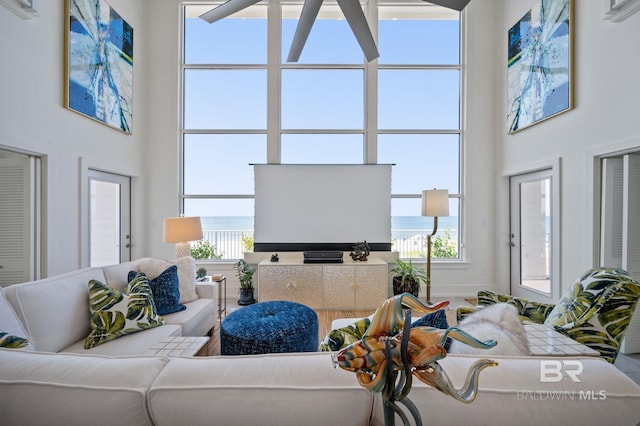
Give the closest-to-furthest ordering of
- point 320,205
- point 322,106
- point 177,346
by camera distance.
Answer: point 177,346, point 320,205, point 322,106

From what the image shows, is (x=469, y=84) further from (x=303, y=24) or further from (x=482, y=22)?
(x=303, y=24)

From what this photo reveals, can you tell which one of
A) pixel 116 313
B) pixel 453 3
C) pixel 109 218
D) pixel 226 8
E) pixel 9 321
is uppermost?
pixel 226 8

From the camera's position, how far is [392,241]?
15.5 feet

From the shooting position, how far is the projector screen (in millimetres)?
4422

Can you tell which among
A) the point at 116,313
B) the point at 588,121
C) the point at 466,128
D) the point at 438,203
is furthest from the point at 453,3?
the point at 116,313

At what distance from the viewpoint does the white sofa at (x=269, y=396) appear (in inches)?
30.2

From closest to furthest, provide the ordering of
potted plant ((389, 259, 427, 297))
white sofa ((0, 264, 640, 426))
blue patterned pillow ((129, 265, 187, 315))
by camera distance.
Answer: white sofa ((0, 264, 640, 426)), blue patterned pillow ((129, 265, 187, 315)), potted plant ((389, 259, 427, 297))

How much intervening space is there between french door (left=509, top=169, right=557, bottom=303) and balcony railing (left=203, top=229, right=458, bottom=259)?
87 centimetres

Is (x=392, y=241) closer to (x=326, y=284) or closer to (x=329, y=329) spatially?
(x=326, y=284)

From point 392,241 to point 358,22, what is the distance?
324cm

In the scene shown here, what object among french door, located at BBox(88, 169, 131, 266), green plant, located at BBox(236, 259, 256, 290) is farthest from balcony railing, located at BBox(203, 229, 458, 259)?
french door, located at BBox(88, 169, 131, 266)

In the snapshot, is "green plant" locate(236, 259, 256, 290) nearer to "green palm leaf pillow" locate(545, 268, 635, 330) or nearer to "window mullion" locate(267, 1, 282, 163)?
"window mullion" locate(267, 1, 282, 163)

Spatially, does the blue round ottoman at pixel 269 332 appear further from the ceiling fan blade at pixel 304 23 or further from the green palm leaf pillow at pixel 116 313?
the ceiling fan blade at pixel 304 23

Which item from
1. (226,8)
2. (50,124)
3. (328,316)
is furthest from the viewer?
(328,316)
